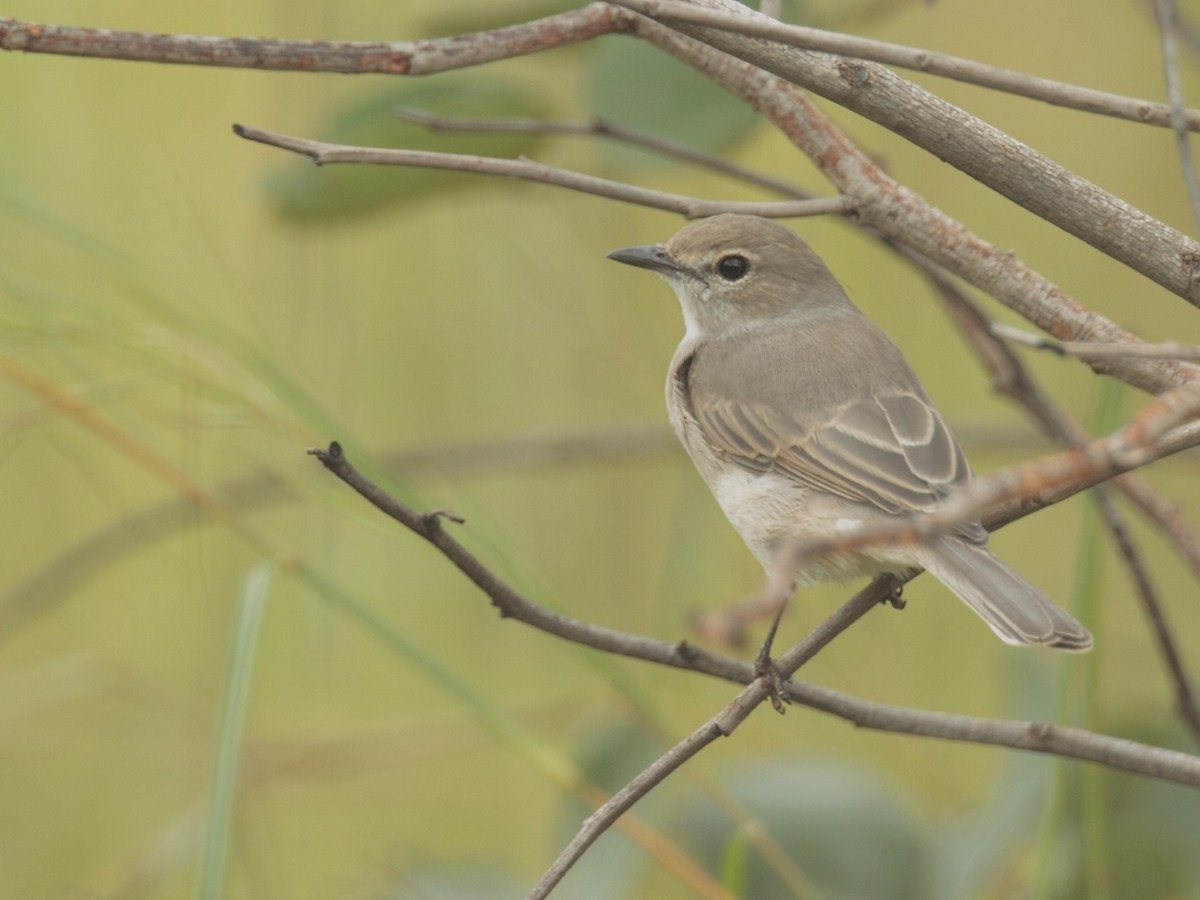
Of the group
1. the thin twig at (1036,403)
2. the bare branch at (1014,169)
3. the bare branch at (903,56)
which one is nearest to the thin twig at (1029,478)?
the bare branch at (903,56)

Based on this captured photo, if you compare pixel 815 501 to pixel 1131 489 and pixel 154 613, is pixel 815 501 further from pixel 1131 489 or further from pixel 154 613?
pixel 154 613

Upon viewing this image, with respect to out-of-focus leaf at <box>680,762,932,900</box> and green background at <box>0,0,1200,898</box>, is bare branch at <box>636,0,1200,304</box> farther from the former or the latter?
out-of-focus leaf at <box>680,762,932,900</box>

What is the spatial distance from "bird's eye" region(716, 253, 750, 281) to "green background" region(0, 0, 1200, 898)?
233 millimetres

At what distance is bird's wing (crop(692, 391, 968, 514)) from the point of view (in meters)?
2.52

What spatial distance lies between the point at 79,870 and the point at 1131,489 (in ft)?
11.1

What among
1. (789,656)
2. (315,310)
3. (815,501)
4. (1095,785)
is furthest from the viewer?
(315,310)

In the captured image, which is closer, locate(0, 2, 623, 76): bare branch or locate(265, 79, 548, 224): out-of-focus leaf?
locate(0, 2, 623, 76): bare branch

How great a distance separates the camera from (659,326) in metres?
4.64

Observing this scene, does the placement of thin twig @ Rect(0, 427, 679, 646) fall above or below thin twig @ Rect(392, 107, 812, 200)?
below

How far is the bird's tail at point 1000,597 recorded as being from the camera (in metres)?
1.97

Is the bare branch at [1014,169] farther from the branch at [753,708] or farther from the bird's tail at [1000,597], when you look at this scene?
the branch at [753,708]

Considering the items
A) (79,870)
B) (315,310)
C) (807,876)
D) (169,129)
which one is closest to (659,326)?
(315,310)

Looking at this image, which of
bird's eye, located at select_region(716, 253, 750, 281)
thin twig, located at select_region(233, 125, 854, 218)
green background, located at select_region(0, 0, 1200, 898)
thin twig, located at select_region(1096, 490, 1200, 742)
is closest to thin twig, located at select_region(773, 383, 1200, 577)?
thin twig, located at select_region(233, 125, 854, 218)

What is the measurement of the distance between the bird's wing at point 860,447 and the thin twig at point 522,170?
0.74 meters
